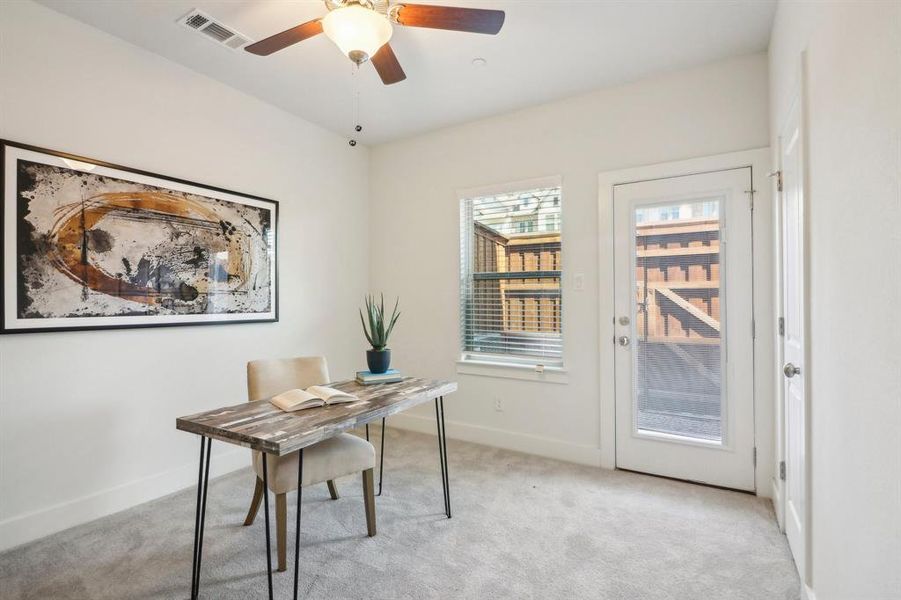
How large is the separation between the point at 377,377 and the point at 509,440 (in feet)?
5.07

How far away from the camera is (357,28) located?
5.68 feet

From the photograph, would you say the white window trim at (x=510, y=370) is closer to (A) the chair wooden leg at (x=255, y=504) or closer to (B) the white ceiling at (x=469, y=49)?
(A) the chair wooden leg at (x=255, y=504)

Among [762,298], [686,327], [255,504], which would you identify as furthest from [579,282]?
[255,504]

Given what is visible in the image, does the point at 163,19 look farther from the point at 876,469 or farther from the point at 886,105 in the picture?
the point at 876,469

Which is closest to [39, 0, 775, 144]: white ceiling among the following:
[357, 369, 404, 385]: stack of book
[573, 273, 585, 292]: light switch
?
[573, 273, 585, 292]: light switch

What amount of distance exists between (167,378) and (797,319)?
3.44 meters

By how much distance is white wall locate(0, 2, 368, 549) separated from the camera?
216cm

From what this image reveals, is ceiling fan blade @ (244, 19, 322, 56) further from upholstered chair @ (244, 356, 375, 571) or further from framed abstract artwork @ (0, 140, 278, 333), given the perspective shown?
upholstered chair @ (244, 356, 375, 571)

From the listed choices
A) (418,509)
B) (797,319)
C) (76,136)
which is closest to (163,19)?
(76,136)

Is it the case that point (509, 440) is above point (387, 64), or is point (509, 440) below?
below

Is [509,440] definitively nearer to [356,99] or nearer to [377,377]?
[377,377]

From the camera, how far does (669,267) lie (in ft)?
9.41

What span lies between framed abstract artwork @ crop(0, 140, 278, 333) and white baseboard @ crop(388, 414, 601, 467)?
63.2 inches

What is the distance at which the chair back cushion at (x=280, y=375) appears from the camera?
231cm
